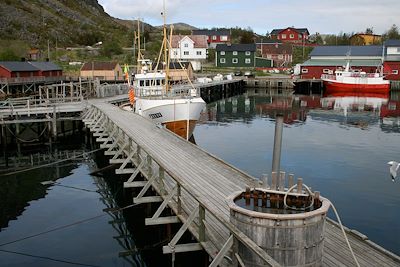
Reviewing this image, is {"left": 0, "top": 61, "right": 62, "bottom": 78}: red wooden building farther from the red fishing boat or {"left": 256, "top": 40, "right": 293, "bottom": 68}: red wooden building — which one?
{"left": 256, "top": 40, "right": 293, "bottom": 68}: red wooden building

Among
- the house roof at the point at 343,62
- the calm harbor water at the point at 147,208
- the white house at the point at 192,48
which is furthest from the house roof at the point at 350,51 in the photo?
the calm harbor water at the point at 147,208

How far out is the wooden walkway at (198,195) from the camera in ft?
29.3

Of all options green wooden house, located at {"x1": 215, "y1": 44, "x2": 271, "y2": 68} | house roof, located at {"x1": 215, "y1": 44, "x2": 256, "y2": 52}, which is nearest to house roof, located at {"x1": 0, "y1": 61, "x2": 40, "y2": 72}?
green wooden house, located at {"x1": 215, "y1": 44, "x2": 271, "y2": 68}

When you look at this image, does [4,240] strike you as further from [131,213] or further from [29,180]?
[29,180]

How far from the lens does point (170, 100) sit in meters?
30.4

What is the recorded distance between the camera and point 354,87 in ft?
264

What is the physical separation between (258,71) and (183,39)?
2104 centimetres

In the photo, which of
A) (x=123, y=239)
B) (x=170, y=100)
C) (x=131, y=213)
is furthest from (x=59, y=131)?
(x=123, y=239)

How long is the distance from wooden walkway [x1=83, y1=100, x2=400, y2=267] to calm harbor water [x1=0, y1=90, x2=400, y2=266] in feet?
5.49

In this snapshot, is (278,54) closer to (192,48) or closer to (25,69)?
(192,48)

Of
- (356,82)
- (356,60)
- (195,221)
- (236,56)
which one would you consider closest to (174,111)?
(195,221)

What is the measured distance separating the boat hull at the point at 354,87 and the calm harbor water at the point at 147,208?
38.0 metres

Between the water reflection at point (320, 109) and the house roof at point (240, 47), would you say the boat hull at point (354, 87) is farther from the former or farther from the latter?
the house roof at point (240, 47)

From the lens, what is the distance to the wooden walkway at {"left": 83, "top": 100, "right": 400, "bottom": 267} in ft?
29.3
